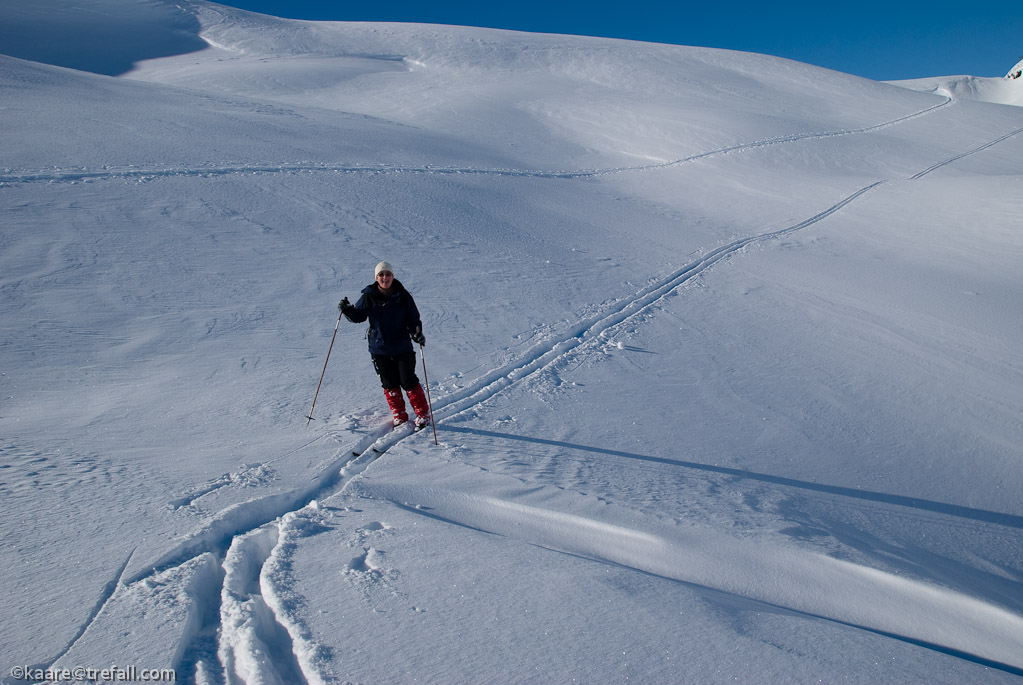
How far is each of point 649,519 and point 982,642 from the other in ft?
6.15

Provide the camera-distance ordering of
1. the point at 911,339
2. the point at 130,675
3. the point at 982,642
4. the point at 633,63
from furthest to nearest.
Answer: the point at 633,63, the point at 911,339, the point at 982,642, the point at 130,675

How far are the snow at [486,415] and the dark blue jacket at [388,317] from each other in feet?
2.21

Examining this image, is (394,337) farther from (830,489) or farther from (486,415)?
(830,489)

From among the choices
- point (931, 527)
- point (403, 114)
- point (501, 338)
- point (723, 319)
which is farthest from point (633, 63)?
point (931, 527)

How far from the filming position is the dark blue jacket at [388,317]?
17.8ft

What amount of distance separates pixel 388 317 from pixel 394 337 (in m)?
0.19

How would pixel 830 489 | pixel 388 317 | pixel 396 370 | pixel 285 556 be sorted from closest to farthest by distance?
pixel 285 556
pixel 830 489
pixel 388 317
pixel 396 370

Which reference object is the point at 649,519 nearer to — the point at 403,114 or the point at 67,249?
the point at 67,249

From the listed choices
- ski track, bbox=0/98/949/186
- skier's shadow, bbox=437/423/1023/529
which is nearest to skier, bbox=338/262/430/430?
skier's shadow, bbox=437/423/1023/529

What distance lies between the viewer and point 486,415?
588 centimetres

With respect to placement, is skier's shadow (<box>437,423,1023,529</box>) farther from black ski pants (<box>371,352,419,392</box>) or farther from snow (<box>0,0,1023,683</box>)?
black ski pants (<box>371,352,419,392</box>)

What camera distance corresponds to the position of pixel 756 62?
3606 cm

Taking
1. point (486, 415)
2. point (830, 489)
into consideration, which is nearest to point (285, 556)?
point (486, 415)

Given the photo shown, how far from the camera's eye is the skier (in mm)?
5418
